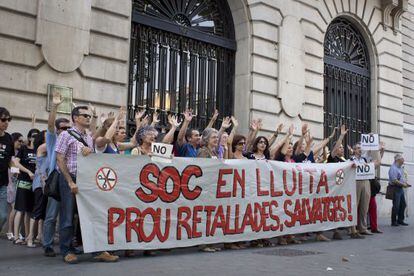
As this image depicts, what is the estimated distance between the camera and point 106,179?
22.4 ft

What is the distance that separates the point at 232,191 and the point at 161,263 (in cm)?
196

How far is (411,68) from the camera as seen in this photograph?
20406 mm

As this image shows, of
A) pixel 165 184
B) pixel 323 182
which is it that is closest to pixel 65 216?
pixel 165 184

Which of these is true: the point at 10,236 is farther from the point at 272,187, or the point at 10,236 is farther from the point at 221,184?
the point at 272,187

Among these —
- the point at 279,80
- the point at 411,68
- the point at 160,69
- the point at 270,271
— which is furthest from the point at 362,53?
the point at 270,271

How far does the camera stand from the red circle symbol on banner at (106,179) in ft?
22.1

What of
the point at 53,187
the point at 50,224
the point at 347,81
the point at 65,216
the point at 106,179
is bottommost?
the point at 50,224

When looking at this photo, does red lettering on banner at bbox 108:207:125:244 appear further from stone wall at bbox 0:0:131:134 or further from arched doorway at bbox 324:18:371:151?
arched doorway at bbox 324:18:371:151

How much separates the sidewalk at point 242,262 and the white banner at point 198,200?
0.29 m

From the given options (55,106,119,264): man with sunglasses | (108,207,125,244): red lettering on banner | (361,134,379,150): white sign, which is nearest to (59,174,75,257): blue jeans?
(55,106,119,264): man with sunglasses

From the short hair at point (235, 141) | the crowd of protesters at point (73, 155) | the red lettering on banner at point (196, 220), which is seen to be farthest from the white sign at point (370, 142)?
the red lettering on banner at point (196, 220)

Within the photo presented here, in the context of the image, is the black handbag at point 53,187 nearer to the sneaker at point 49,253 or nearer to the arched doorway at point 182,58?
the sneaker at point 49,253

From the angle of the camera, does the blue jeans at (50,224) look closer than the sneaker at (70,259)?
No

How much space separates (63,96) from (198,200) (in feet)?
12.4
